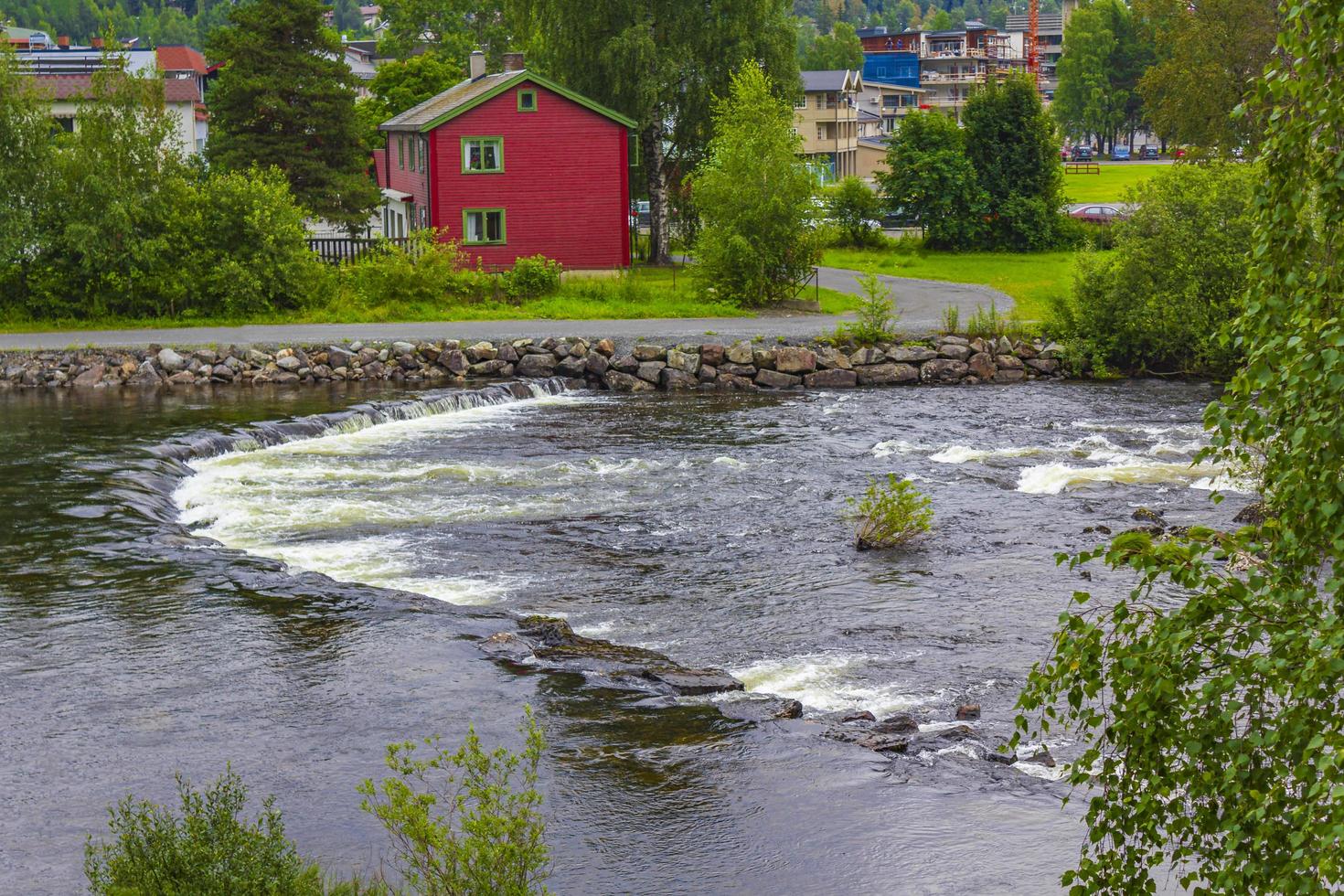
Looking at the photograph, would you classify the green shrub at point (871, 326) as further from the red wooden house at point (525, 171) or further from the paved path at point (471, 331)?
the red wooden house at point (525, 171)

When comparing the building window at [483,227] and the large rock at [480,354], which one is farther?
the building window at [483,227]

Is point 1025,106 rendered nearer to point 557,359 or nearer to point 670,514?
point 557,359

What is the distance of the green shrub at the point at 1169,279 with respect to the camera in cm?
3616

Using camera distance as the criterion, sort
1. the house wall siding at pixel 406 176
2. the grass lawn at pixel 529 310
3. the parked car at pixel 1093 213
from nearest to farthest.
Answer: the grass lawn at pixel 529 310
the house wall siding at pixel 406 176
the parked car at pixel 1093 213

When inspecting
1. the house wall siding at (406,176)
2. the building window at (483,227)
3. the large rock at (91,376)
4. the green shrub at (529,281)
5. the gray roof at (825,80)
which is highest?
the gray roof at (825,80)

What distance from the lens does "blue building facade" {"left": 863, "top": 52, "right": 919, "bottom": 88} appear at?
18070 cm

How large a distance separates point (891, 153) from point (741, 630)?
157 feet

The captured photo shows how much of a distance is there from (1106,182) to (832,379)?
7068 centimetres

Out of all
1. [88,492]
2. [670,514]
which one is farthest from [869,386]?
[88,492]

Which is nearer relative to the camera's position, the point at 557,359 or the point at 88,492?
the point at 88,492

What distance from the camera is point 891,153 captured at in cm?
6275

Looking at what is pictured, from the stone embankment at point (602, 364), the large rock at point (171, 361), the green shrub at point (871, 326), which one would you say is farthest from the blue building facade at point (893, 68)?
the large rock at point (171, 361)

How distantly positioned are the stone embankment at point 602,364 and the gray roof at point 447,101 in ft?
48.6

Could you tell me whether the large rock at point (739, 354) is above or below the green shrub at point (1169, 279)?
below
